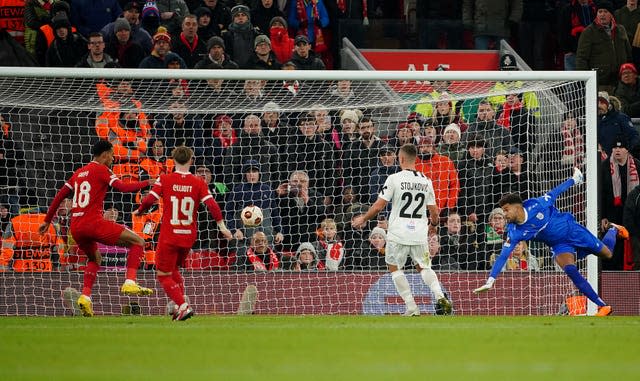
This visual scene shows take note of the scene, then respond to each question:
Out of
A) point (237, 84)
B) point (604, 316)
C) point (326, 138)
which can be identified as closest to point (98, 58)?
point (237, 84)

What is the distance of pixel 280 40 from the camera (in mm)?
19000

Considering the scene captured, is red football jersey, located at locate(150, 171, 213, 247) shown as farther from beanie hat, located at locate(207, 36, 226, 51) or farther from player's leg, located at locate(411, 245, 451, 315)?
beanie hat, located at locate(207, 36, 226, 51)

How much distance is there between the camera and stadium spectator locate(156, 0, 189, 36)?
61.2 ft

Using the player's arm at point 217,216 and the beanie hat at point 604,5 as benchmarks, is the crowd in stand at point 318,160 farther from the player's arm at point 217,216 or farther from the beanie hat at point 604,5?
the beanie hat at point 604,5

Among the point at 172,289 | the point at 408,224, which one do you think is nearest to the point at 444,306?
the point at 408,224

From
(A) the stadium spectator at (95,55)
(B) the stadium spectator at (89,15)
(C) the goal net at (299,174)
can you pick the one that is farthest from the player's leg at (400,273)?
(B) the stadium spectator at (89,15)

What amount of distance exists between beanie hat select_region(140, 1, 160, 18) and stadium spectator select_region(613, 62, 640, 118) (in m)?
6.90

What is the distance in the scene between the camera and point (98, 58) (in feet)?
56.0

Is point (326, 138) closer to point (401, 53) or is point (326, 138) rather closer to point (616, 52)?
point (401, 53)

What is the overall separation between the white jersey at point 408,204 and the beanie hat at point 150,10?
6.13m

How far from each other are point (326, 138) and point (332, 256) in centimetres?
166

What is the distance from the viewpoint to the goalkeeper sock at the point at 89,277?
13.8 meters

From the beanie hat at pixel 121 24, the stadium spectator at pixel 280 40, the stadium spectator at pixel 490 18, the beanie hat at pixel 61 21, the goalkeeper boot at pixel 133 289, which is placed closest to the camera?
the goalkeeper boot at pixel 133 289

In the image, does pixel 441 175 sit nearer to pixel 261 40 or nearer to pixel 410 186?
pixel 410 186
